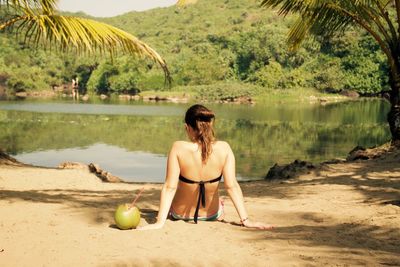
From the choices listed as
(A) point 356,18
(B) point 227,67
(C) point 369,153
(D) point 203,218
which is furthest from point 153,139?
(B) point 227,67

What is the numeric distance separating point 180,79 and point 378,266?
268 feet

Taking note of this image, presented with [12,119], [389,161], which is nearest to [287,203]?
[389,161]

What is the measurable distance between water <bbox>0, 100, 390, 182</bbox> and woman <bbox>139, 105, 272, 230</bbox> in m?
9.85

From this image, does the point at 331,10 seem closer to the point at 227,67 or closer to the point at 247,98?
the point at 247,98

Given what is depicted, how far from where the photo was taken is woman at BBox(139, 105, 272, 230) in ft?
15.8

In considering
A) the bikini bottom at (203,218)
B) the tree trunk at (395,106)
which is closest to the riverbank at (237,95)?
the tree trunk at (395,106)

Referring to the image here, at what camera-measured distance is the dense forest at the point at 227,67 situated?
250ft

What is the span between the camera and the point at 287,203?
25.1ft

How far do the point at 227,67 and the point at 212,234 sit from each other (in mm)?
87130

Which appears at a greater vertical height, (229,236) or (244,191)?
(229,236)

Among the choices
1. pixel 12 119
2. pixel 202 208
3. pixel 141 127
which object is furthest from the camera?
pixel 12 119

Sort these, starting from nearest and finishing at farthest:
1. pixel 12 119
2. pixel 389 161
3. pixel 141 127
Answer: pixel 389 161, pixel 141 127, pixel 12 119

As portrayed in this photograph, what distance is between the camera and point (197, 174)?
4.97 meters

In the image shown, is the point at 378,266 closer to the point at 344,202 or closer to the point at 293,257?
the point at 293,257
